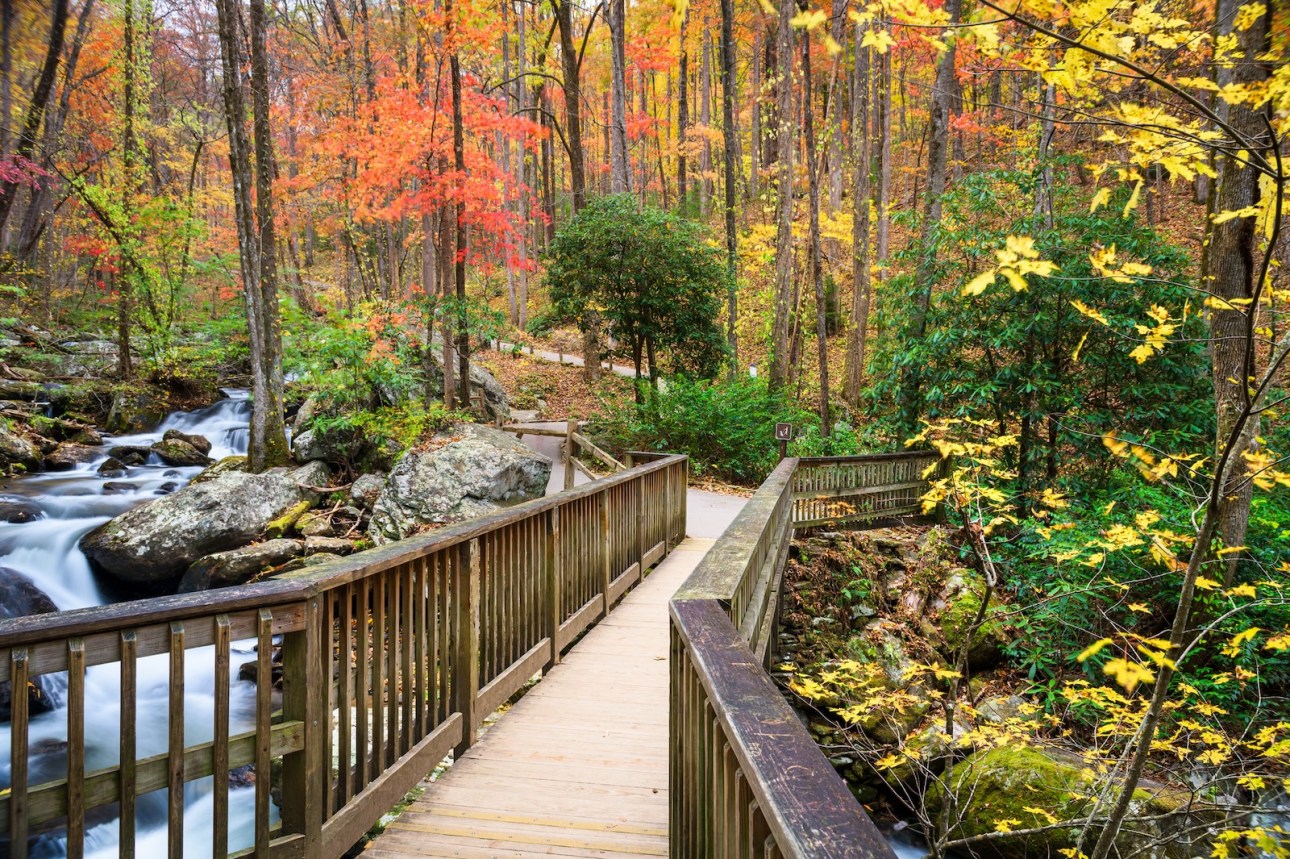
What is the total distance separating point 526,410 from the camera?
1925 centimetres

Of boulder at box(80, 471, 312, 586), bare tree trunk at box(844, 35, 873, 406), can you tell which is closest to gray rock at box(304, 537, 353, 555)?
boulder at box(80, 471, 312, 586)

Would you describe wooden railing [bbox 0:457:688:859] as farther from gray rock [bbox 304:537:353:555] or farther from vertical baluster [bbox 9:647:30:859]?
gray rock [bbox 304:537:353:555]

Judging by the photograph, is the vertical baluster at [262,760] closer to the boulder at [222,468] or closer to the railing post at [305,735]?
the railing post at [305,735]

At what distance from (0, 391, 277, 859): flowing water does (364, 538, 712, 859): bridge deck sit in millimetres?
1305

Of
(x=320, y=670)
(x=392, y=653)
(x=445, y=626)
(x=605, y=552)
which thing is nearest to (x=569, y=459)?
(x=605, y=552)

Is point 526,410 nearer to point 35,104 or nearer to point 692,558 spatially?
point 692,558

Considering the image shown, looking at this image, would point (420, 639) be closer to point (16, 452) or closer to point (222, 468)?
point (222, 468)

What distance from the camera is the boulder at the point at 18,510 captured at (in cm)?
948

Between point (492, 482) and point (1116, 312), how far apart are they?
9130 mm

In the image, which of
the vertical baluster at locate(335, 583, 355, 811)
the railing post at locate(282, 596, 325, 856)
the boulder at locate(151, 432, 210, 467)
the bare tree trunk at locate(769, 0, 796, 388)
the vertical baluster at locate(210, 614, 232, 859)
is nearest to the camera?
the vertical baluster at locate(210, 614, 232, 859)

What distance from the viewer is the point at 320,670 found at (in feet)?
8.24

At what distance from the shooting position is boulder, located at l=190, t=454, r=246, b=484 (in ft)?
36.4

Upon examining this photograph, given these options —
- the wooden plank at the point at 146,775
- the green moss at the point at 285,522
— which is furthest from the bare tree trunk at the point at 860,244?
the wooden plank at the point at 146,775

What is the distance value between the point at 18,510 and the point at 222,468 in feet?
9.02
